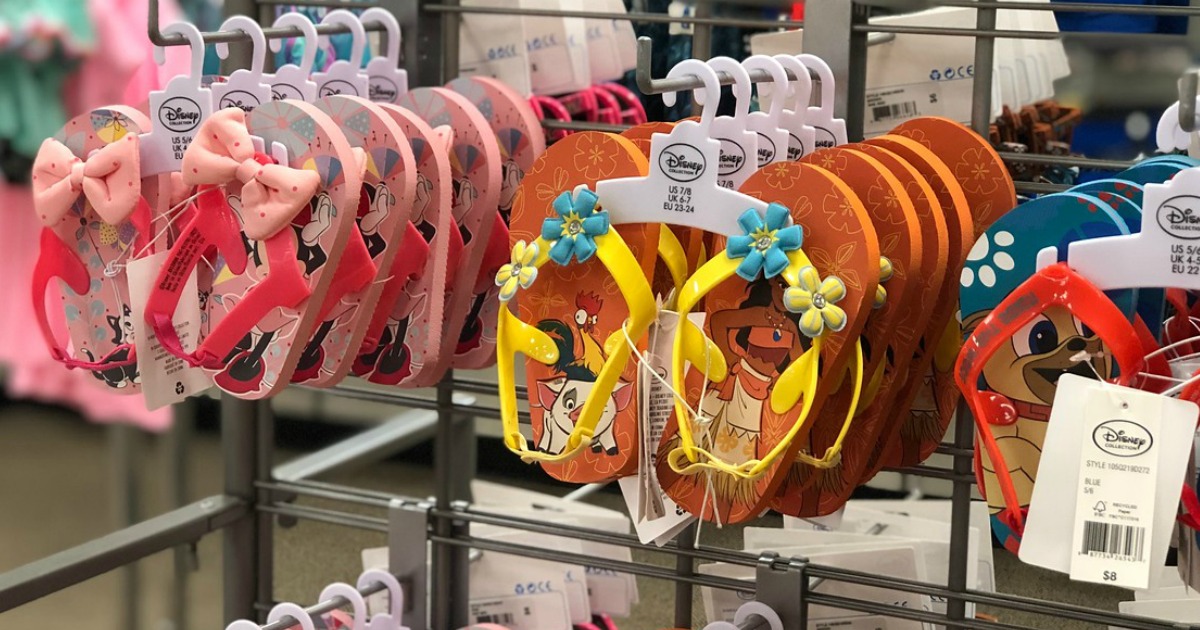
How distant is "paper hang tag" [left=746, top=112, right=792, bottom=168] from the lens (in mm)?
1108

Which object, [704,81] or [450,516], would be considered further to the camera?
[450,516]

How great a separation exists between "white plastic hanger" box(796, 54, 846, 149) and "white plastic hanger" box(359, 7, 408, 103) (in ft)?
1.50

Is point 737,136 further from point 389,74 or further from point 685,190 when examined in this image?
point 389,74

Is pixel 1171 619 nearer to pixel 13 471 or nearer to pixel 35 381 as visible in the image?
pixel 35 381

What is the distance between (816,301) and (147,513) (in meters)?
3.08

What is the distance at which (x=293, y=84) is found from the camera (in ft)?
4.27

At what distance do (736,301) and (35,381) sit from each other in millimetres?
2098

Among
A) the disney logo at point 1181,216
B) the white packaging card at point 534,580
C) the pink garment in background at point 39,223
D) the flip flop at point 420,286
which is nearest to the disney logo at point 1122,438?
the disney logo at point 1181,216

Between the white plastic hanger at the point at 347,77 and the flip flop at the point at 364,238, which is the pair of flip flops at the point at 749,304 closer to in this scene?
the flip flop at the point at 364,238

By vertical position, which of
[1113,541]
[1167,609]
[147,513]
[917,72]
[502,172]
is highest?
[917,72]

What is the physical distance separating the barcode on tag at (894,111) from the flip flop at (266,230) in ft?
1.78

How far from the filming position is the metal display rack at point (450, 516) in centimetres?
121

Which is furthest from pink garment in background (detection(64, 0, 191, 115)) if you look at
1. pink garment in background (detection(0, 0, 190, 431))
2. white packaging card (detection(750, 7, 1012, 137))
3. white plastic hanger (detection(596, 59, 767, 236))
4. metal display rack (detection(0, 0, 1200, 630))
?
white plastic hanger (detection(596, 59, 767, 236))

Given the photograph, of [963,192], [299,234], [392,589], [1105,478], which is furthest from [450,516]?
[1105,478]
